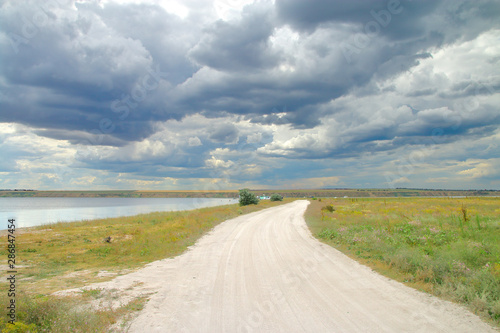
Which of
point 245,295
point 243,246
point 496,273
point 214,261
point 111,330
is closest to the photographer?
point 111,330

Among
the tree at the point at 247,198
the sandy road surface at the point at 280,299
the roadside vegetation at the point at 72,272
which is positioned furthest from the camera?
the tree at the point at 247,198

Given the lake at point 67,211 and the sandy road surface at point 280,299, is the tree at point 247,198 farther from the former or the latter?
the sandy road surface at point 280,299

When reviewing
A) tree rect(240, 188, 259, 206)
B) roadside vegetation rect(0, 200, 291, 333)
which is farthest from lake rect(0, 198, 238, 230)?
roadside vegetation rect(0, 200, 291, 333)

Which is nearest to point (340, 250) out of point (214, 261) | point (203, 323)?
point (214, 261)

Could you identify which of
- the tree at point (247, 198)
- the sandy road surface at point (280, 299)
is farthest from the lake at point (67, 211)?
the sandy road surface at point (280, 299)

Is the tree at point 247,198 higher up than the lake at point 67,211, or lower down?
higher up

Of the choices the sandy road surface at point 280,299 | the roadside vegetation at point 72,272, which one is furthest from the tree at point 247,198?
the sandy road surface at point 280,299

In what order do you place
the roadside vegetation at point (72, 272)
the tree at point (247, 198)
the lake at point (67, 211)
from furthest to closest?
the tree at point (247, 198), the lake at point (67, 211), the roadside vegetation at point (72, 272)

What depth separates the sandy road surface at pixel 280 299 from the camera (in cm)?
576

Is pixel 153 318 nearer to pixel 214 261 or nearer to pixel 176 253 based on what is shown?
pixel 214 261

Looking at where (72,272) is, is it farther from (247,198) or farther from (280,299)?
(247,198)

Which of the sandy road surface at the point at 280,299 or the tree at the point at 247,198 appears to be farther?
the tree at the point at 247,198

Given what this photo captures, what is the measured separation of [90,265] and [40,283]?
3203mm

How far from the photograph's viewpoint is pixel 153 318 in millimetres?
6176
